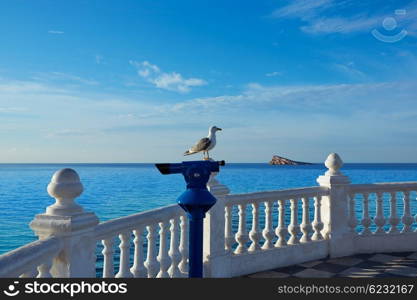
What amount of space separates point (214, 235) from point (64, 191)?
2571 millimetres

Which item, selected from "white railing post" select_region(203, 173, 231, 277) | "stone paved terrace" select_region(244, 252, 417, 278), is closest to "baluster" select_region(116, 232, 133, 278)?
"white railing post" select_region(203, 173, 231, 277)

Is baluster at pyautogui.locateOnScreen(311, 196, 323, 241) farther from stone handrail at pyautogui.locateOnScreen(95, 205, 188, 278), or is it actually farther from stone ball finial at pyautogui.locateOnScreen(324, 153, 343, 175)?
stone handrail at pyautogui.locateOnScreen(95, 205, 188, 278)

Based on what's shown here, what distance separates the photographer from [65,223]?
96.0 inches

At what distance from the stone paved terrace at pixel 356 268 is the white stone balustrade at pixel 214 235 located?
0.47ft

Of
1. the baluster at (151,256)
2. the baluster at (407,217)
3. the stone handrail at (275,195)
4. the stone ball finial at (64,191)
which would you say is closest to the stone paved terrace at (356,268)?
the baluster at (407,217)

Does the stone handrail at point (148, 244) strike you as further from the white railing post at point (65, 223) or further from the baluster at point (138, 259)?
the white railing post at point (65, 223)

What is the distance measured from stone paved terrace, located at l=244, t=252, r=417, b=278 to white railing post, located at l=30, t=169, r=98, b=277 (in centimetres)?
305

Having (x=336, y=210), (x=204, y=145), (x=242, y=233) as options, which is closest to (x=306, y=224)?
(x=336, y=210)

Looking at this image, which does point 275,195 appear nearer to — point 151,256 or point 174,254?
point 174,254

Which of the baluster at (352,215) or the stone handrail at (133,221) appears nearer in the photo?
the stone handrail at (133,221)

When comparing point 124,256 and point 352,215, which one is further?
point 352,215

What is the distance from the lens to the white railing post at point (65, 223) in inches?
96.3

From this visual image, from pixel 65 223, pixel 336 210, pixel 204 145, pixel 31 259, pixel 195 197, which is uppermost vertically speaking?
pixel 204 145

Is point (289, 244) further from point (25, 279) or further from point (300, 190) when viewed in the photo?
point (25, 279)
